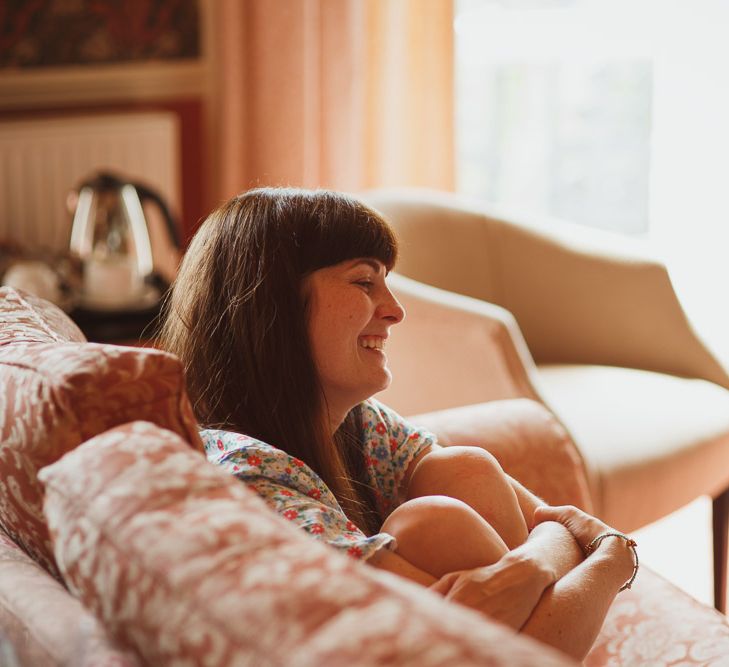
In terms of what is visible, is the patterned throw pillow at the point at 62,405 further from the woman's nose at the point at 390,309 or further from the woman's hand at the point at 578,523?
the woman's hand at the point at 578,523

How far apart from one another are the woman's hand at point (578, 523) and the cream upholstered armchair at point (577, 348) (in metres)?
0.36

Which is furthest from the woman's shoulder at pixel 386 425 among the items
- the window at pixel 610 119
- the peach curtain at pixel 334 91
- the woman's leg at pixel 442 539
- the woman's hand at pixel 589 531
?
the peach curtain at pixel 334 91

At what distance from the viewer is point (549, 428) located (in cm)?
A: 153

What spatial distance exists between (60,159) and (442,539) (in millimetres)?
2403

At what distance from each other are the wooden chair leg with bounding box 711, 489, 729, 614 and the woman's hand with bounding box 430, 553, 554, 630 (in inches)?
47.9

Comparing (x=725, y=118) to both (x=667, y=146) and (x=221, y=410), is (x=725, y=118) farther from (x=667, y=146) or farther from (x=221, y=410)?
(x=221, y=410)

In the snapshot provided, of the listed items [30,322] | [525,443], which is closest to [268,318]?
[30,322]

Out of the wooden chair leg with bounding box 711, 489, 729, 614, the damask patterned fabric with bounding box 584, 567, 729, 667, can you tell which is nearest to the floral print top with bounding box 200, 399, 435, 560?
the damask patterned fabric with bounding box 584, 567, 729, 667

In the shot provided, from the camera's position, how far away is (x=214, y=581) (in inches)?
25.2

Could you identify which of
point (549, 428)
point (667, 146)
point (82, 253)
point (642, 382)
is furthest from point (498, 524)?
point (667, 146)

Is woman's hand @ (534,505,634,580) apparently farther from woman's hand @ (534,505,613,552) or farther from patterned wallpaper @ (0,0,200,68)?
patterned wallpaper @ (0,0,200,68)

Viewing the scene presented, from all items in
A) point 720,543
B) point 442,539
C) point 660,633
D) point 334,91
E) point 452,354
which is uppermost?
point 334,91

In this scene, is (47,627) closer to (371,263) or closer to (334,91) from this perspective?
(371,263)

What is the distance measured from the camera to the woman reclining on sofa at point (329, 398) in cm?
97
